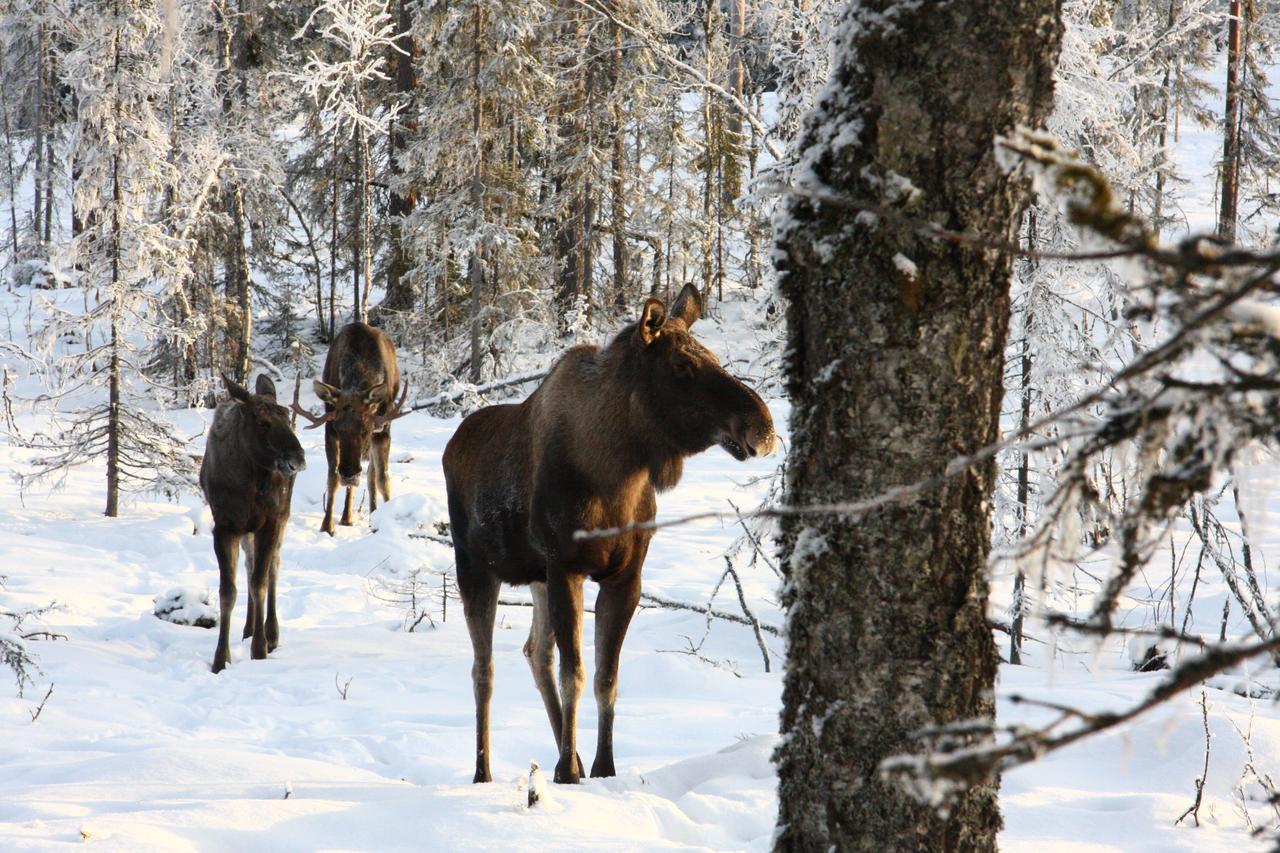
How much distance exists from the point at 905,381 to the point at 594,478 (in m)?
2.89

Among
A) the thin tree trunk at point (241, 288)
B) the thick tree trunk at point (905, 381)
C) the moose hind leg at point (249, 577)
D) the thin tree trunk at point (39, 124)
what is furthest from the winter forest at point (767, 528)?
the thin tree trunk at point (39, 124)

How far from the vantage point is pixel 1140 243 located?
1.22 m

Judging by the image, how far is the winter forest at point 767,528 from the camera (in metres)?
1.75

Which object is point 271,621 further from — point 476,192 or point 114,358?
point 476,192

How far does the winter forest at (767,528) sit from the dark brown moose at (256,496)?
0.04 m

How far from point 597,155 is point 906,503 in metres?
20.7

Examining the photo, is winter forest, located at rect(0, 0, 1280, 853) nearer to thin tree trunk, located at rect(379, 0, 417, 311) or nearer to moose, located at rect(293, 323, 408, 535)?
moose, located at rect(293, 323, 408, 535)

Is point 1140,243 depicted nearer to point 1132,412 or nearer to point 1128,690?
point 1132,412

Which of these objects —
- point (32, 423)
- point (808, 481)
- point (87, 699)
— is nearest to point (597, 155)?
point (32, 423)

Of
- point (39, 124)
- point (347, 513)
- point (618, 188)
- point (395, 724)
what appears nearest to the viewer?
point (395, 724)

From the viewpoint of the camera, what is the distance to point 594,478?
510 cm

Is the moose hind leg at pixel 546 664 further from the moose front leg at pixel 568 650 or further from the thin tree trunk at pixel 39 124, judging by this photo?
the thin tree trunk at pixel 39 124

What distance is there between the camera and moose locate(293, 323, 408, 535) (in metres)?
11.6

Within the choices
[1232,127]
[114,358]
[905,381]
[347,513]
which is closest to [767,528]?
[905,381]
